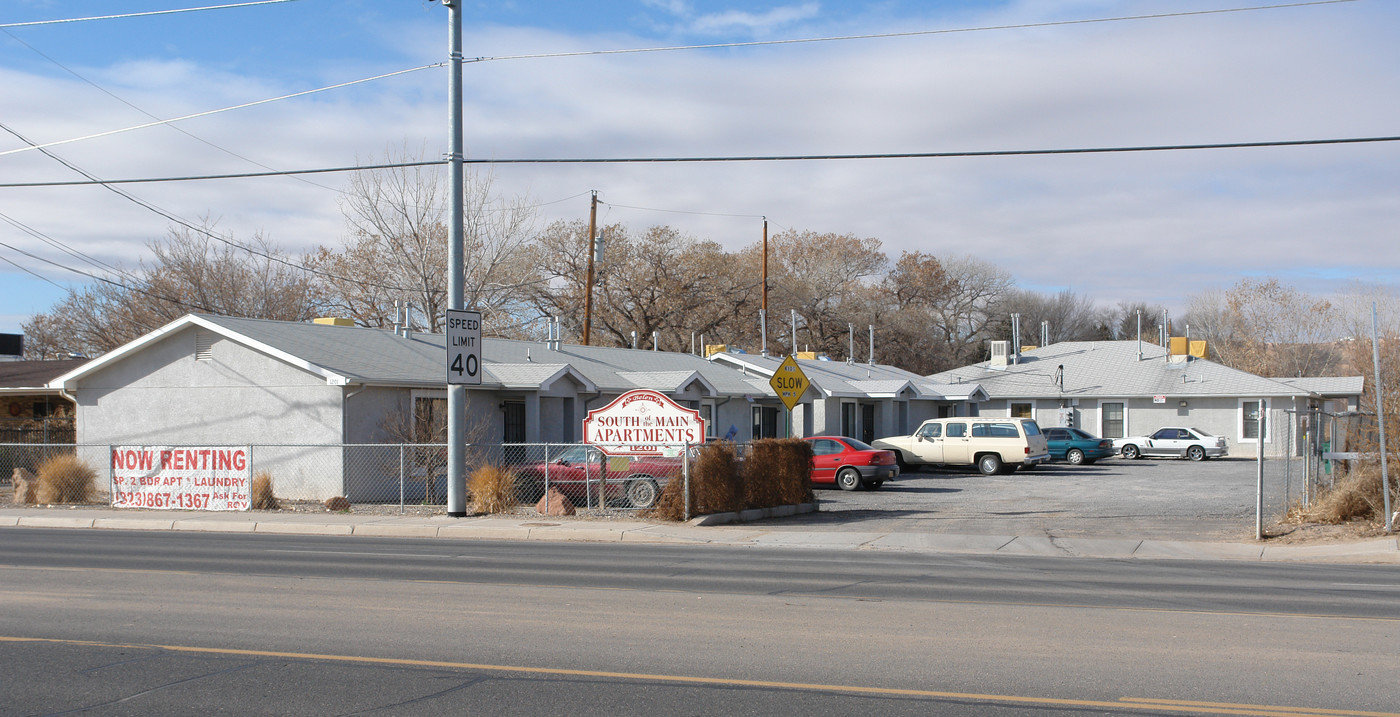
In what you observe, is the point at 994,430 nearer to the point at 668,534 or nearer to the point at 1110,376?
the point at 1110,376

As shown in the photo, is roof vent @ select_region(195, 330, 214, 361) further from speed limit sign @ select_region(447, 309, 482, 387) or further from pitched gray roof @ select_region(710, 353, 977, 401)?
pitched gray roof @ select_region(710, 353, 977, 401)

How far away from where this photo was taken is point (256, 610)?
33.5 feet

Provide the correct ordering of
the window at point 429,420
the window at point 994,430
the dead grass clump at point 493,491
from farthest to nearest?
the window at point 994,430, the window at point 429,420, the dead grass clump at point 493,491

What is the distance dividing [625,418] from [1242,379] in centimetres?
3239

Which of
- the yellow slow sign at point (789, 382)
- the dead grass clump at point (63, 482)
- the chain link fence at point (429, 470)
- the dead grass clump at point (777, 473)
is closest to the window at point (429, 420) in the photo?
the chain link fence at point (429, 470)

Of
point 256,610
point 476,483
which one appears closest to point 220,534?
point 476,483

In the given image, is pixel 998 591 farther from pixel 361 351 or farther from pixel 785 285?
pixel 785 285

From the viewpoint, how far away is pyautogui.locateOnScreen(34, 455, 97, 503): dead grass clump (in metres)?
23.7

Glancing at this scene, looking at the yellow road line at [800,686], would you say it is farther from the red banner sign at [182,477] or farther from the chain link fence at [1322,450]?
the red banner sign at [182,477]

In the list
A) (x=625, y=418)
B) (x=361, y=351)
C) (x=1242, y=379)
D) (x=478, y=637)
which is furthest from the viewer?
(x=1242, y=379)

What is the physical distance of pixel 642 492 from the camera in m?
21.0

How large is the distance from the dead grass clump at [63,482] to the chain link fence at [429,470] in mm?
484

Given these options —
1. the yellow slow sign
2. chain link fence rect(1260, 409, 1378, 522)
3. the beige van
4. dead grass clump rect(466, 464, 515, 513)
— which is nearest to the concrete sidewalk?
dead grass clump rect(466, 464, 515, 513)

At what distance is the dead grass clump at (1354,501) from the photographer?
17.3 m
